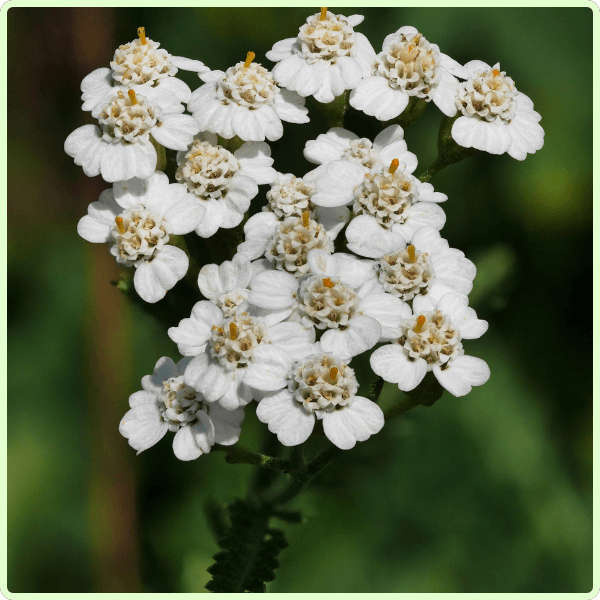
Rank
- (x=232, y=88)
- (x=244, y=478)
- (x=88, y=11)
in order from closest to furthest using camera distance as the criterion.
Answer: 1. (x=232, y=88)
2. (x=88, y=11)
3. (x=244, y=478)

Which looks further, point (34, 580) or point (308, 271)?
point (34, 580)

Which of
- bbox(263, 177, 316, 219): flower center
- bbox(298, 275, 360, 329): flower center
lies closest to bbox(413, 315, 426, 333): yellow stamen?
bbox(298, 275, 360, 329): flower center

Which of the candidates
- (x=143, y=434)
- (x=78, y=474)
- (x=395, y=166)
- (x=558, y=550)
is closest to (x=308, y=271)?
(x=395, y=166)

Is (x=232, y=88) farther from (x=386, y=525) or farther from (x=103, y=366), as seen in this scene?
(x=386, y=525)

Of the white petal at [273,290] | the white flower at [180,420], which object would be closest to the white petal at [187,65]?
the white petal at [273,290]

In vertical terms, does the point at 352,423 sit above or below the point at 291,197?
below

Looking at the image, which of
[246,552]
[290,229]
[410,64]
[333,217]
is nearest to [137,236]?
[290,229]

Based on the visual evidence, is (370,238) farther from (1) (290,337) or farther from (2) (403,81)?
(2) (403,81)
